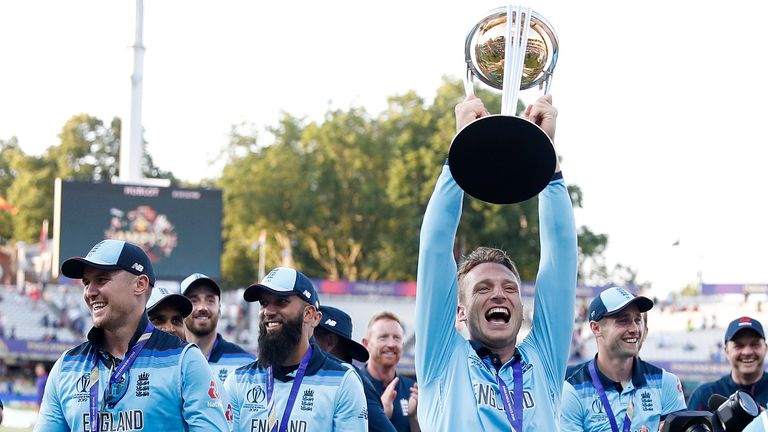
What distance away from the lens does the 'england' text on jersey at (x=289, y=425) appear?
6.47 metres

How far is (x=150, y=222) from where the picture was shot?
23234 millimetres

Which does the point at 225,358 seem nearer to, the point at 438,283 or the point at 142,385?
the point at 142,385

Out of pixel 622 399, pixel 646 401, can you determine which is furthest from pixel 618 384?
pixel 646 401

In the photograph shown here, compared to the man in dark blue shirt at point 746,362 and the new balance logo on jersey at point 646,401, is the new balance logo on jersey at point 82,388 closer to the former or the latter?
the new balance logo on jersey at point 646,401

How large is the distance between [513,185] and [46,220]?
6908 cm

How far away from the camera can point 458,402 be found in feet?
13.8

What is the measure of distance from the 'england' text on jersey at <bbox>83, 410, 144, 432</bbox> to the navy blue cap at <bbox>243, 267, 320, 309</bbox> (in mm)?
1730

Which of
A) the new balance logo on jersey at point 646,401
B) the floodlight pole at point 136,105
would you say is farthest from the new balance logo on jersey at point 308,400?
the floodlight pole at point 136,105

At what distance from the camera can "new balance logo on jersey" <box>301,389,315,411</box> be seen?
21.4 feet

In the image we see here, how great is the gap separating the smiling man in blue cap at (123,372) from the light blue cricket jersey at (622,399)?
2716 mm

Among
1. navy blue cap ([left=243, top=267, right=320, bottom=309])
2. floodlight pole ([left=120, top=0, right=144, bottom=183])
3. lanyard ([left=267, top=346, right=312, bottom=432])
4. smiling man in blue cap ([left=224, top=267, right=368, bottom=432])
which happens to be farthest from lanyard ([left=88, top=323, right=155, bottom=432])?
floodlight pole ([left=120, top=0, right=144, bottom=183])

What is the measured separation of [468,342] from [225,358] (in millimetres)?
4809

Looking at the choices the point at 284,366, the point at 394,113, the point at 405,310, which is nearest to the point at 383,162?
the point at 394,113

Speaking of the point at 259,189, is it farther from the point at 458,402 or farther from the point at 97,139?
the point at 458,402
